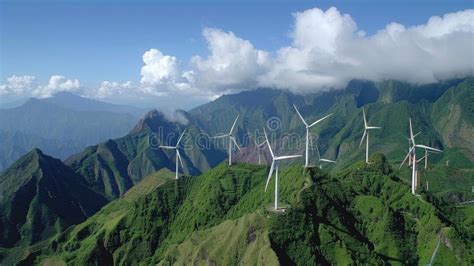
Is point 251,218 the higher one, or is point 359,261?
point 251,218

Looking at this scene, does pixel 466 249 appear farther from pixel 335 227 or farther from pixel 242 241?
pixel 242 241

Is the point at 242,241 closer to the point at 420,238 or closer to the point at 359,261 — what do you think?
the point at 359,261

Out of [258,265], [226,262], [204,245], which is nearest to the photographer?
[258,265]

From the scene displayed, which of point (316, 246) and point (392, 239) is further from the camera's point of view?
point (392, 239)

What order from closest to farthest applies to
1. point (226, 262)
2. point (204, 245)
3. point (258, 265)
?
point (258, 265) < point (226, 262) < point (204, 245)

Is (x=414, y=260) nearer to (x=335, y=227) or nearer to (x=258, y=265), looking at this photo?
(x=335, y=227)

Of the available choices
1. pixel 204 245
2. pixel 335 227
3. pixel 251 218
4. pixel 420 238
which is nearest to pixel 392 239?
pixel 420 238

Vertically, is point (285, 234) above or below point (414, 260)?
above

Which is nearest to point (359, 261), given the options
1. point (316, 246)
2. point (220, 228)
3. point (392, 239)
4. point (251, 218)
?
point (316, 246)

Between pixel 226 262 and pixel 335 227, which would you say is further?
pixel 335 227
